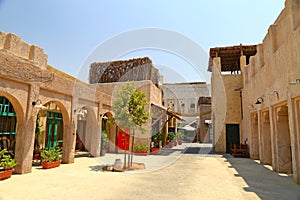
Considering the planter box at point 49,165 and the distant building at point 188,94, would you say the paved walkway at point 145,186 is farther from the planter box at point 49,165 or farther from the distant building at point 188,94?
the distant building at point 188,94

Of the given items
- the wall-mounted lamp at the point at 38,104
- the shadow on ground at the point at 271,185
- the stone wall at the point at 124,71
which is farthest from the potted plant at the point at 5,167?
the stone wall at the point at 124,71

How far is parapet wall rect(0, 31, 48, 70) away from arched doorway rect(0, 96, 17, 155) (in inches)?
95.3

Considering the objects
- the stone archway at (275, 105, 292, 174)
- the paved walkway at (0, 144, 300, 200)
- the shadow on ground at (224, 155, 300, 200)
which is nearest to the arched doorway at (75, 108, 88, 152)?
the paved walkway at (0, 144, 300, 200)

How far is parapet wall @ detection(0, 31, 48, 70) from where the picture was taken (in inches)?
374

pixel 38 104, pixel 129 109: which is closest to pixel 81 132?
pixel 129 109

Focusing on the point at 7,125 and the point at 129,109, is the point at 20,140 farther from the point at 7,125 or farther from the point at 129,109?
the point at 129,109

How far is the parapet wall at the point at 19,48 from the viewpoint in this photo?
31.1 ft

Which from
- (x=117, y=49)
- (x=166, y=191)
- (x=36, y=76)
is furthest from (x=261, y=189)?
(x=117, y=49)

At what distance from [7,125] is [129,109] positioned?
6.37 meters

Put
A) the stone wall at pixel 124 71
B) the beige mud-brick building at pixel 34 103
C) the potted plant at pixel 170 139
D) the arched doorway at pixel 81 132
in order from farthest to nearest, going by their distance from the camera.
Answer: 1. the potted plant at pixel 170 139
2. the stone wall at pixel 124 71
3. the arched doorway at pixel 81 132
4. the beige mud-brick building at pixel 34 103

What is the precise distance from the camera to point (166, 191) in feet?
20.1

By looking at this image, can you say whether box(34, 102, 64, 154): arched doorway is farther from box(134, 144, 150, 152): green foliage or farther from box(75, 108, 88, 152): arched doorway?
box(134, 144, 150, 152): green foliage

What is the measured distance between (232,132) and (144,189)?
13.7 m

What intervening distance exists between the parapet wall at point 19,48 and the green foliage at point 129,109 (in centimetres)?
424
